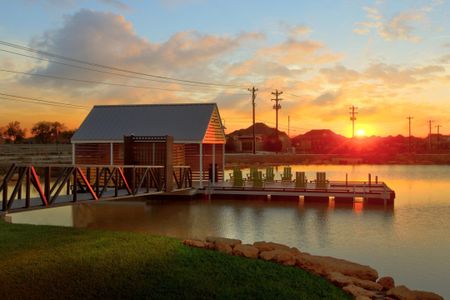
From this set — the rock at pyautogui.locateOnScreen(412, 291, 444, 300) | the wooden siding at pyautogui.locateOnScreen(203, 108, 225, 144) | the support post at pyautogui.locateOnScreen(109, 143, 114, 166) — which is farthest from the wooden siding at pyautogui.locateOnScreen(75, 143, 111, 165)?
the rock at pyautogui.locateOnScreen(412, 291, 444, 300)

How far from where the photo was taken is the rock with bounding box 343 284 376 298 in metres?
9.98

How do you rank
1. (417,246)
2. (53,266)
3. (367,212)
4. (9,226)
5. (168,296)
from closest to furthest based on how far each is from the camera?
(168,296) → (53,266) → (9,226) → (417,246) → (367,212)

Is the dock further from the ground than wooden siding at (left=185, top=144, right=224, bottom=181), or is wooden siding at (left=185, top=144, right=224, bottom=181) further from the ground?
wooden siding at (left=185, top=144, right=224, bottom=181)

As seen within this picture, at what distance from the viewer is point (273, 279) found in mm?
10086

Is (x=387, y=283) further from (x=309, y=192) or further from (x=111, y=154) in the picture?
(x=111, y=154)

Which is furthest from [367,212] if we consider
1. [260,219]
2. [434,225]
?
[260,219]

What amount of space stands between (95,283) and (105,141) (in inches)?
907

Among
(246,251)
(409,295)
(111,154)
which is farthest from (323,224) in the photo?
(111,154)

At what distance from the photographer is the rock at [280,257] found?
37.5 feet

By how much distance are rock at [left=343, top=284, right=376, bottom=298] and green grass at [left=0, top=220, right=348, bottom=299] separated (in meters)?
0.20

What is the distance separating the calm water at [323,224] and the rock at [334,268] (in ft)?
4.11

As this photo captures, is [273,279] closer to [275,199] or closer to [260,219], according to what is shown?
[260,219]

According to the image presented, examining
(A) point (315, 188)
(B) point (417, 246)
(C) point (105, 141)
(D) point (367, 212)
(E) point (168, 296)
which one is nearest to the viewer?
(E) point (168, 296)

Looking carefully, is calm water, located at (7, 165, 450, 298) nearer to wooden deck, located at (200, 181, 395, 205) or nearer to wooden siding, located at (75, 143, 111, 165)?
wooden deck, located at (200, 181, 395, 205)
